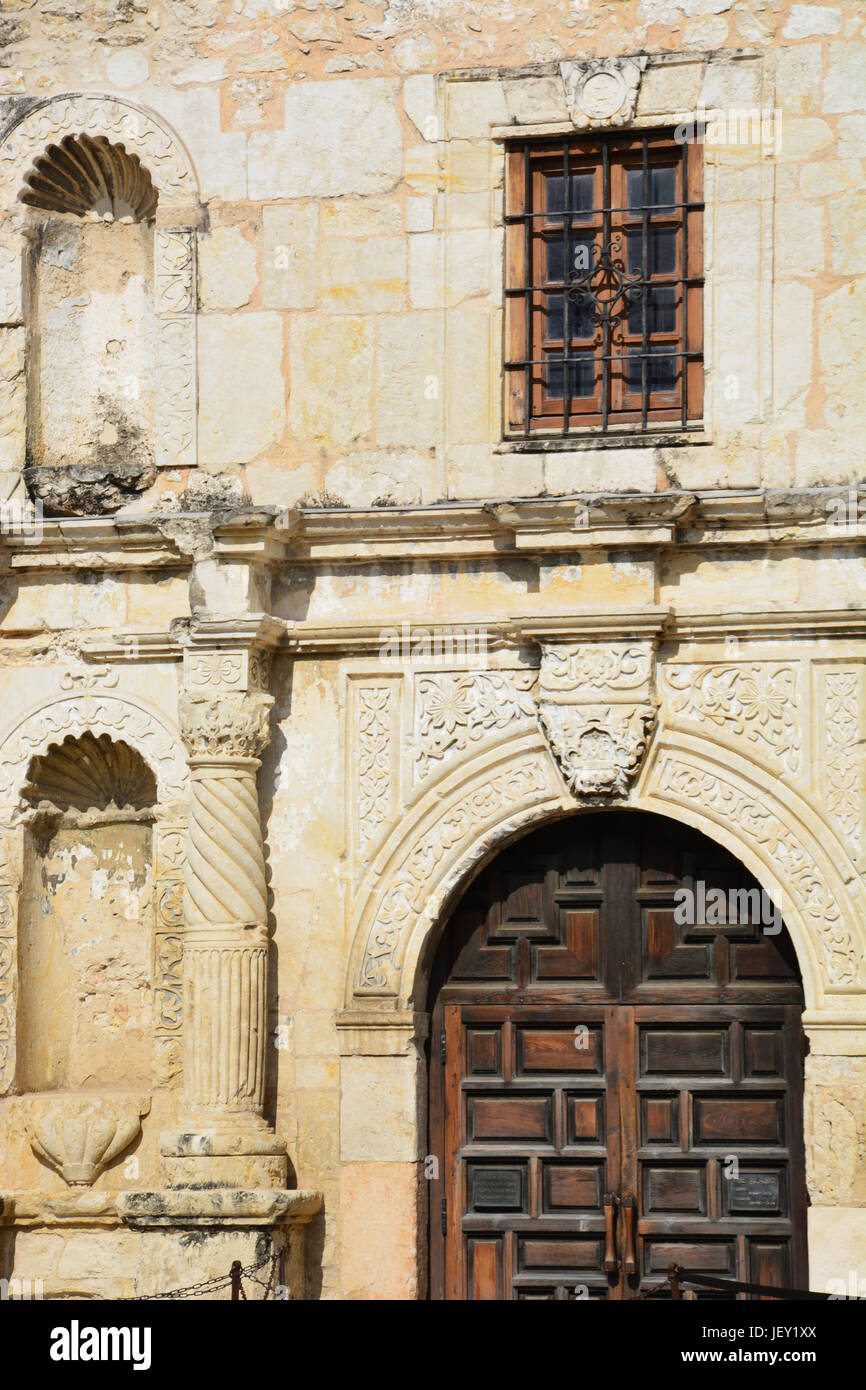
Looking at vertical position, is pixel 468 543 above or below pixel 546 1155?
above

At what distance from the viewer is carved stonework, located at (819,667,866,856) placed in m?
8.93

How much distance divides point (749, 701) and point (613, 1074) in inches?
61.7

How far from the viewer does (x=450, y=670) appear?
9398 mm

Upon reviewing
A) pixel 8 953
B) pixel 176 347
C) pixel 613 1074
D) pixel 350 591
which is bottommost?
pixel 613 1074

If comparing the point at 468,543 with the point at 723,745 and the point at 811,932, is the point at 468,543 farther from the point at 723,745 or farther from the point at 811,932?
the point at 811,932

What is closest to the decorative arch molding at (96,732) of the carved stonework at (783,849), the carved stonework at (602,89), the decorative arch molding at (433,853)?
the decorative arch molding at (433,853)

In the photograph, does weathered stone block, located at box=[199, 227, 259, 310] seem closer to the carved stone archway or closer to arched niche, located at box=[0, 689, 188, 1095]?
arched niche, located at box=[0, 689, 188, 1095]

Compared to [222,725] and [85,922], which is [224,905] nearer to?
[222,725]

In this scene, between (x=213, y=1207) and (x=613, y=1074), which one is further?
(x=613, y=1074)

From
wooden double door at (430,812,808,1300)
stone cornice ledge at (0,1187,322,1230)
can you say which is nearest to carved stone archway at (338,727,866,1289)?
wooden double door at (430,812,808,1300)

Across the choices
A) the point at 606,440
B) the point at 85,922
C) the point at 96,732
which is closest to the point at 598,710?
the point at 606,440

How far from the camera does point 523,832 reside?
30.6 ft

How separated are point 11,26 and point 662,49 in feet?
9.12
